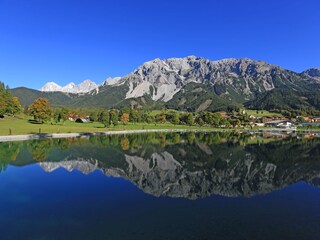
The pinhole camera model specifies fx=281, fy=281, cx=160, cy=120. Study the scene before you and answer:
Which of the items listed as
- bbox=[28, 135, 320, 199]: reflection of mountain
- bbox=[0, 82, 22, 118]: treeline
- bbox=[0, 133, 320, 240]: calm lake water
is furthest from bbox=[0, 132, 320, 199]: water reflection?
bbox=[0, 82, 22, 118]: treeline

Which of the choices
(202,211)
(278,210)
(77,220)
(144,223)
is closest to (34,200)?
(77,220)

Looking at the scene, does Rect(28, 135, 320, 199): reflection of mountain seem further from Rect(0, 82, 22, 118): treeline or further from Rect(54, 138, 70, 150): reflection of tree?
Rect(0, 82, 22, 118): treeline

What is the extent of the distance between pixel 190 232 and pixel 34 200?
15.5 meters

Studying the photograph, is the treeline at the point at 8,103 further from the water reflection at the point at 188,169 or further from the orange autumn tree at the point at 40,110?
the water reflection at the point at 188,169

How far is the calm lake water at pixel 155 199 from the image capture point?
744 inches

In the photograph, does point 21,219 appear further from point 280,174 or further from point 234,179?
point 280,174

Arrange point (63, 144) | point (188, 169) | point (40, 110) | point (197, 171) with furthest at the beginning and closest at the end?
point (40, 110) → point (63, 144) → point (188, 169) → point (197, 171)

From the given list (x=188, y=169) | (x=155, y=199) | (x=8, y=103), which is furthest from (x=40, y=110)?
(x=155, y=199)

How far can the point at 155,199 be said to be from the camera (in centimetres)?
2752

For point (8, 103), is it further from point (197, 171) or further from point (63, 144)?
point (197, 171)

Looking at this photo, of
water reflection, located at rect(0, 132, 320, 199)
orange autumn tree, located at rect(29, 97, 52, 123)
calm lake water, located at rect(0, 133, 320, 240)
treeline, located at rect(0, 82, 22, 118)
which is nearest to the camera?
calm lake water, located at rect(0, 133, 320, 240)

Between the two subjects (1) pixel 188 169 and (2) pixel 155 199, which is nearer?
(2) pixel 155 199

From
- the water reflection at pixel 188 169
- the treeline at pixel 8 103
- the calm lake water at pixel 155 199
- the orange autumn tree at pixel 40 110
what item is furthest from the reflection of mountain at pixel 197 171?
the treeline at pixel 8 103

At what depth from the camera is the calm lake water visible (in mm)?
18906
